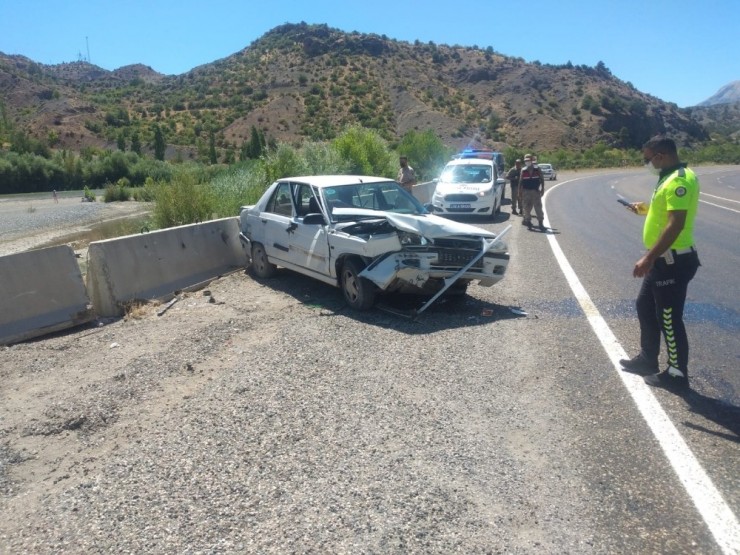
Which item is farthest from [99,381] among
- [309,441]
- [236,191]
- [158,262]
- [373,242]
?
[236,191]

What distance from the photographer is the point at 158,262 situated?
9047 mm

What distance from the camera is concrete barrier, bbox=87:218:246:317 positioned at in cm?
805

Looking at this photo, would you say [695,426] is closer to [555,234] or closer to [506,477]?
[506,477]

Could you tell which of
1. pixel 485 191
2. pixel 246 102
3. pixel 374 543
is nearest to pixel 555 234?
pixel 485 191

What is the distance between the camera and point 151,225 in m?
14.4

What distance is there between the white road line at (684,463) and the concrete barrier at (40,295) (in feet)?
19.9

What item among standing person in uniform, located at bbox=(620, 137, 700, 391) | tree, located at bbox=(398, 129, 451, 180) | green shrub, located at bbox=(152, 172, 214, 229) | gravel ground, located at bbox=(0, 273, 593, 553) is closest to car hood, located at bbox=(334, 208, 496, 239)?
gravel ground, located at bbox=(0, 273, 593, 553)

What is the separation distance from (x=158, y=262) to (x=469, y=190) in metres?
11.4

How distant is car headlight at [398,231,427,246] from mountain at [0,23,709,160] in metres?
63.5

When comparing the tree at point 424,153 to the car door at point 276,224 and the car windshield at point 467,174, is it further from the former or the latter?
the car door at point 276,224

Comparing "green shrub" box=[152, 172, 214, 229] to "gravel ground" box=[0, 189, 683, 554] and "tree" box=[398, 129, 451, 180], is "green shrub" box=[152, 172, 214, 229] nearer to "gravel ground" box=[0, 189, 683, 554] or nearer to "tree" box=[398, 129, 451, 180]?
"gravel ground" box=[0, 189, 683, 554]

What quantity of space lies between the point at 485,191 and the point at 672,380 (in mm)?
13838

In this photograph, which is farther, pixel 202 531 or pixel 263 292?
pixel 263 292

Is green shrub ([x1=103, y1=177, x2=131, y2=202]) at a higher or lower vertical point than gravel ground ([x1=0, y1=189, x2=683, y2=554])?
lower
